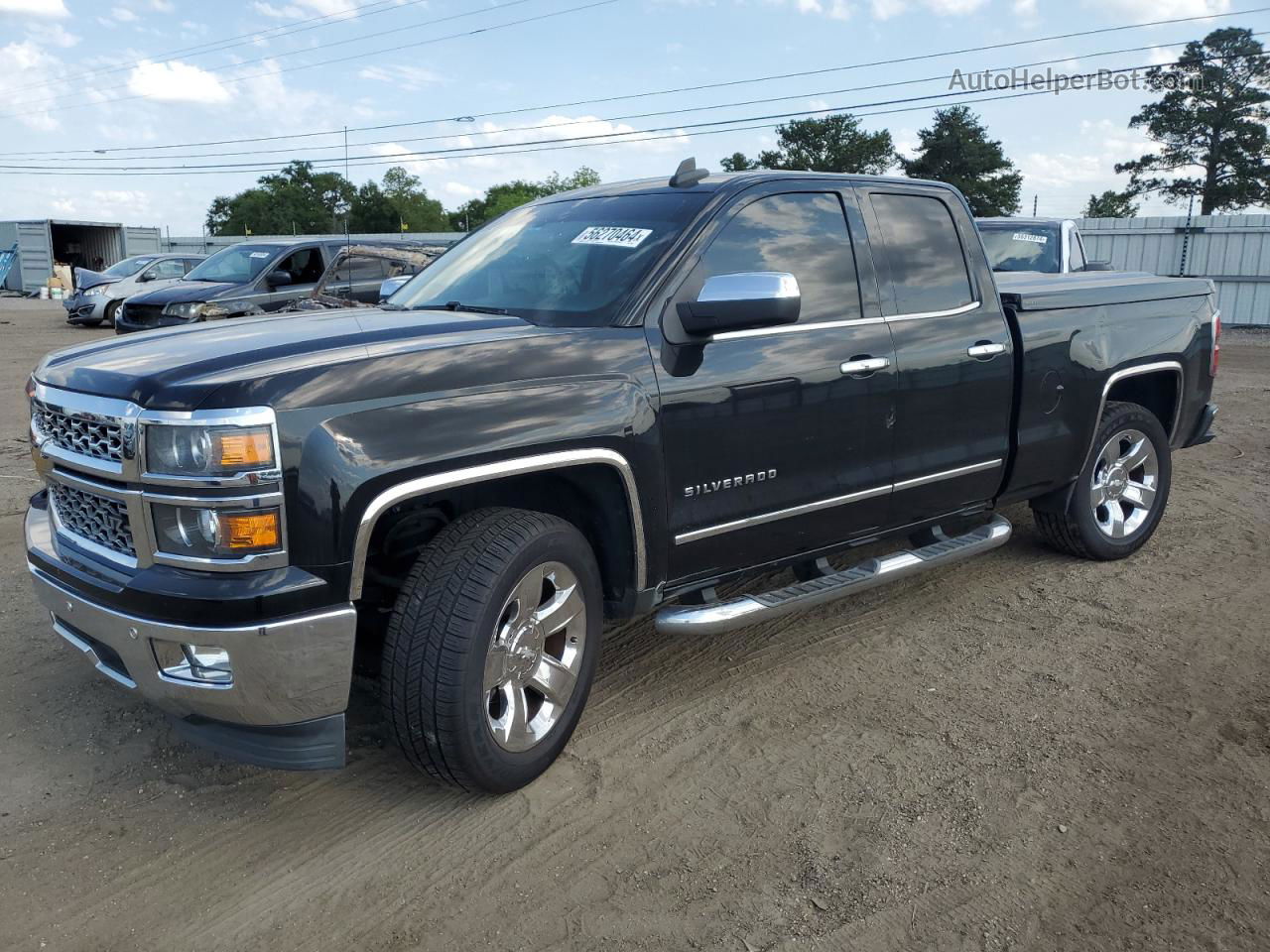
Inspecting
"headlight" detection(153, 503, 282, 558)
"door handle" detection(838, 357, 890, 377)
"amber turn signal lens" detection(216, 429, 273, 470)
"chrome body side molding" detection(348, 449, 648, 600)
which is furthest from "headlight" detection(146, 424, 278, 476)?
"door handle" detection(838, 357, 890, 377)

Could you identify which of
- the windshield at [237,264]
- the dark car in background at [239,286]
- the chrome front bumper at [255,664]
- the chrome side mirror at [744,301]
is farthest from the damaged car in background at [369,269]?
the chrome front bumper at [255,664]

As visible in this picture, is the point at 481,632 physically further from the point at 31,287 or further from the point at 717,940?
the point at 31,287

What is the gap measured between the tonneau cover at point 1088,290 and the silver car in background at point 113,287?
18576 mm

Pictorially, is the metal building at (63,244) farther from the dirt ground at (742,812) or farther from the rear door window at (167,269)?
the dirt ground at (742,812)

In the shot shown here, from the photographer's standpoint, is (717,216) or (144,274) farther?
(144,274)

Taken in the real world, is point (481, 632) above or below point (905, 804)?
above

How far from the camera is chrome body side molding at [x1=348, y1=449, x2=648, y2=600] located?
2.78 metres

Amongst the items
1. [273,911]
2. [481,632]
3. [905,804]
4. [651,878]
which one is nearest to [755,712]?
[905,804]

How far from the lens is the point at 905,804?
323 cm

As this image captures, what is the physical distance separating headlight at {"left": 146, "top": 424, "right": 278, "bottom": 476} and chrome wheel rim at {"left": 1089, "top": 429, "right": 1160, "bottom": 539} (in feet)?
14.0

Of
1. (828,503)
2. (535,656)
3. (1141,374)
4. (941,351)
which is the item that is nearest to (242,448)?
(535,656)

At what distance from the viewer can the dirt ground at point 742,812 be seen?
2686 millimetres

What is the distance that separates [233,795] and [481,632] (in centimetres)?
109

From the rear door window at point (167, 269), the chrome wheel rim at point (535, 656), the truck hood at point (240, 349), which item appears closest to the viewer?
the truck hood at point (240, 349)
